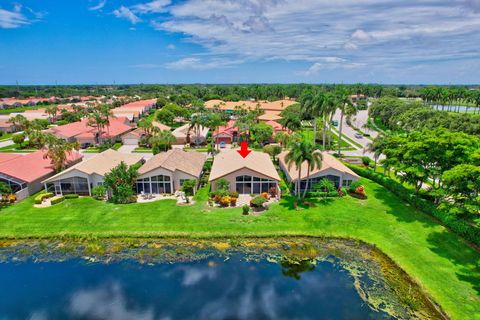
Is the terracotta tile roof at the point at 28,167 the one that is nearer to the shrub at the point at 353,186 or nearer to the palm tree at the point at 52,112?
the shrub at the point at 353,186

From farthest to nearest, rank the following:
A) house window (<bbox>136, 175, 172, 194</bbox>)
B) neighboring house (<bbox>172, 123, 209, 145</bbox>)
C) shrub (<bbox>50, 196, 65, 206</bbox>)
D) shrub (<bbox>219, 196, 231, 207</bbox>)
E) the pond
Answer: neighboring house (<bbox>172, 123, 209, 145</bbox>) < house window (<bbox>136, 175, 172, 194</bbox>) < shrub (<bbox>50, 196, 65, 206</bbox>) < shrub (<bbox>219, 196, 231, 207</bbox>) < the pond

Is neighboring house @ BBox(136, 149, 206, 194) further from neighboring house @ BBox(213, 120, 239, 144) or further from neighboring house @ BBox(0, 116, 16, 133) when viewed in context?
neighboring house @ BBox(0, 116, 16, 133)

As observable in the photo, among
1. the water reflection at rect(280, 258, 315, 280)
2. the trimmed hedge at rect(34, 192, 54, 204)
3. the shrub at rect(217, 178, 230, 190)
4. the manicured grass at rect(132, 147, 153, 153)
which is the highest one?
the shrub at rect(217, 178, 230, 190)

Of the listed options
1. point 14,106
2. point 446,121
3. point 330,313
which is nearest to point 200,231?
point 330,313

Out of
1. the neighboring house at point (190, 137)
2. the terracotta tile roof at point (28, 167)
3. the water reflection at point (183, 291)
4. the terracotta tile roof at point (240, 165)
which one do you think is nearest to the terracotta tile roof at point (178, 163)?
the terracotta tile roof at point (240, 165)

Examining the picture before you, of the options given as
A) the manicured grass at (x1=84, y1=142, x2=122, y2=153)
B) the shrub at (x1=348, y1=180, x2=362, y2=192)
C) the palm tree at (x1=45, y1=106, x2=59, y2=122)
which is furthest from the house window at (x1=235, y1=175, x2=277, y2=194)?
the palm tree at (x1=45, y1=106, x2=59, y2=122)

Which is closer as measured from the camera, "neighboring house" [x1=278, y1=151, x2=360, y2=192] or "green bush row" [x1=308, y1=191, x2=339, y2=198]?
"green bush row" [x1=308, y1=191, x2=339, y2=198]

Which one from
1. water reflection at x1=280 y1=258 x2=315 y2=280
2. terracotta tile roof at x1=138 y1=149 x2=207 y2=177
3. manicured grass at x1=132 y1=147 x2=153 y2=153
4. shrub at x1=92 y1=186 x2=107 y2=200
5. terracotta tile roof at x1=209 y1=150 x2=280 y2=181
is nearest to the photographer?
water reflection at x1=280 y1=258 x2=315 y2=280
